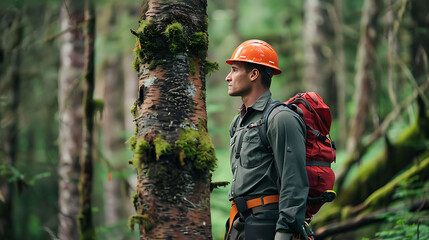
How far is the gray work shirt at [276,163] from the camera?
328cm

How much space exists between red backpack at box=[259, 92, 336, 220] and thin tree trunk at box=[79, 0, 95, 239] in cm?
346

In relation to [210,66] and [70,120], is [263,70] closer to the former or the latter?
[210,66]

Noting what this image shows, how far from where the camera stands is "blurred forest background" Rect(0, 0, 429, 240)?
7.15 metres

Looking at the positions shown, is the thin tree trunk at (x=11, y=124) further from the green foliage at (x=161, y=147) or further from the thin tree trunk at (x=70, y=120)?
the green foliage at (x=161, y=147)

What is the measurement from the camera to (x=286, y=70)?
15.2 meters

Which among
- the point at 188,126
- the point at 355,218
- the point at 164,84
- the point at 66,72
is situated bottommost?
the point at 355,218

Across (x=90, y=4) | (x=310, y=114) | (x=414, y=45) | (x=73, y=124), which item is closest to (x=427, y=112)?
(x=414, y=45)

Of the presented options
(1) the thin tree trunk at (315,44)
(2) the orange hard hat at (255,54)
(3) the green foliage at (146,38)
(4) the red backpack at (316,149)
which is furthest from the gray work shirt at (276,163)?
(1) the thin tree trunk at (315,44)

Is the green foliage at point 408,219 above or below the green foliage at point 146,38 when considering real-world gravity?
below

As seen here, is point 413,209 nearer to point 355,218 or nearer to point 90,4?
point 355,218

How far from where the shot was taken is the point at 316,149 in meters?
3.55

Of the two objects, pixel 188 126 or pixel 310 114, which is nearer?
pixel 188 126

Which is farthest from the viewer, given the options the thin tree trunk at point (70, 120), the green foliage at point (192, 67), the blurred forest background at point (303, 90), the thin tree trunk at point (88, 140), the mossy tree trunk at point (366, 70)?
the mossy tree trunk at point (366, 70)

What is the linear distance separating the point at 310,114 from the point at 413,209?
12.3 feet
